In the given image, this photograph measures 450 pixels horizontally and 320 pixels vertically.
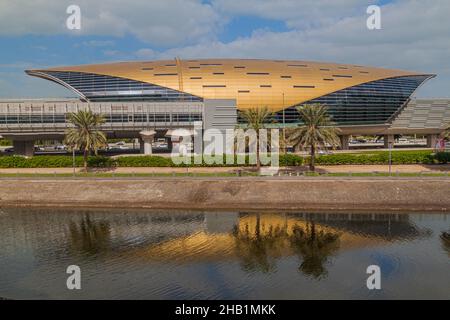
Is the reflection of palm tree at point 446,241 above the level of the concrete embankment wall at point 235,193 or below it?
below

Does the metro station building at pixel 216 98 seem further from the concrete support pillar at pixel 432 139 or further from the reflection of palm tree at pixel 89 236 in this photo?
the reflection of palm tree at pixel 89 236

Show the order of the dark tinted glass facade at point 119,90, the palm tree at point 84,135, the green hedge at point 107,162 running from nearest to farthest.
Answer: the palm tree at point 84,135, the green hedge at point 107,162, the dark tinted glass facade at point 119,90

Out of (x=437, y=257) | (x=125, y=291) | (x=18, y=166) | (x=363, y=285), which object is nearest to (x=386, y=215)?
(x=437, y=257)

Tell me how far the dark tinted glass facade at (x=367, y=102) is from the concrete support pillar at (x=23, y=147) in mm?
50164

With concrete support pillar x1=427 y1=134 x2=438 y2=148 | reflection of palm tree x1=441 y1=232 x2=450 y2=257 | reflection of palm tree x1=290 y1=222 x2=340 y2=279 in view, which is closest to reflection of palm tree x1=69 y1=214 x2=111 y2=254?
reflection of palm tree x1=290 y1=222 x2=340 y2=279

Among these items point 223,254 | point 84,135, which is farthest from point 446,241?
point 84,135

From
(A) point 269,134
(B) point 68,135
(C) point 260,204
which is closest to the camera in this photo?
(C) point 260,204

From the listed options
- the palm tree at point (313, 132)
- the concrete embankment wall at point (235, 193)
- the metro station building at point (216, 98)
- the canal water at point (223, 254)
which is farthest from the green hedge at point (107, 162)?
the canal water at point (223, 254)

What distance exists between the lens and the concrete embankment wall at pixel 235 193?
43938 mm

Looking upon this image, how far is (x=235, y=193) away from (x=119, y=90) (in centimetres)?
4759

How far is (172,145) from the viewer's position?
→ 86.5m

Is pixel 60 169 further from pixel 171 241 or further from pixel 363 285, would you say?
pixel 363 285

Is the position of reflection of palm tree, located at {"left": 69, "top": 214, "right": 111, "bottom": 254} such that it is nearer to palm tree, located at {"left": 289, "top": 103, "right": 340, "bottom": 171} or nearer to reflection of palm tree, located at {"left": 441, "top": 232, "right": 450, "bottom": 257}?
reflection of palm tree, located at {"left": 441, "top": 232, "right": 450, "bottom": 257}

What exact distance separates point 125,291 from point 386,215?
28.6 meters
